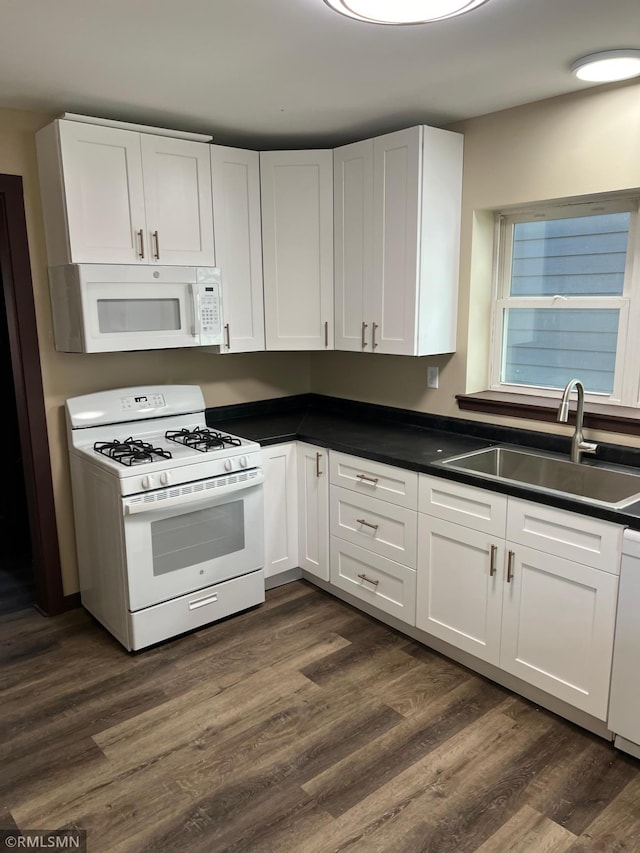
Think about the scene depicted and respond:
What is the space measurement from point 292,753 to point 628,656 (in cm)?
117

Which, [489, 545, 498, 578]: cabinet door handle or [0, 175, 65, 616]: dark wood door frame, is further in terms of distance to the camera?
[0, 175, 65, 616]: dark wood door frame

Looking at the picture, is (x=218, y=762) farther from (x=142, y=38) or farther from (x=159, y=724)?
(x=142, y=38)

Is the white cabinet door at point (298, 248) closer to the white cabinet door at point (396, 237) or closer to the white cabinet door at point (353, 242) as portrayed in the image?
the white cabinet door at point (353, 242)

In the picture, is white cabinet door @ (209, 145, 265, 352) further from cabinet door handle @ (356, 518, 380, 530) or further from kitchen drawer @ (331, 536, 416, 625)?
kitchen drawer @ (331, 536, 416, 625)

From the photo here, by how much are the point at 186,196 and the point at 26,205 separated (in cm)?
71

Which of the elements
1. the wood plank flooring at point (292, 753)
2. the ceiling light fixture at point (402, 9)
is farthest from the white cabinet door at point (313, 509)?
the ceiling light fixture at point (402, 9)

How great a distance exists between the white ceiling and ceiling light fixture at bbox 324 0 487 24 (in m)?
0.08

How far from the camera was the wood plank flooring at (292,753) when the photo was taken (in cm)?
186

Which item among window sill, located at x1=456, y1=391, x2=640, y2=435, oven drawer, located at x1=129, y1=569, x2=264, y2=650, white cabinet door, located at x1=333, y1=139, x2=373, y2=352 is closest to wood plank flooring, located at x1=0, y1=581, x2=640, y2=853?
oven drawer, located at x1=129, y1=569, x2=264, y2=650

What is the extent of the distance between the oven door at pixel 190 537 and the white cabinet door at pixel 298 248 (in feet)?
2.86

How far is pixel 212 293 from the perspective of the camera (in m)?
3.08

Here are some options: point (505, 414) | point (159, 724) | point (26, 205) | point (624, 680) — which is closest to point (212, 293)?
point (26, 205)

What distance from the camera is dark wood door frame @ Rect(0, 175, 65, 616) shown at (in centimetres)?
278

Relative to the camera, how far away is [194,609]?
2908 millimetres
